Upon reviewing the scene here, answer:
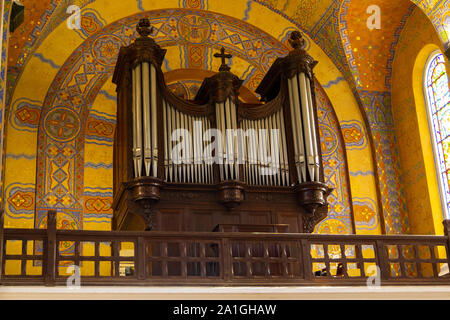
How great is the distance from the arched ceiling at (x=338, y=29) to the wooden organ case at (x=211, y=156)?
1676mm

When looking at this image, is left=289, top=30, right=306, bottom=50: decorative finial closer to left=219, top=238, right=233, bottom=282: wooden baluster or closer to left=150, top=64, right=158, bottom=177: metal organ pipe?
left=150, top=64, right=158, bottom=177: metal organ pipe

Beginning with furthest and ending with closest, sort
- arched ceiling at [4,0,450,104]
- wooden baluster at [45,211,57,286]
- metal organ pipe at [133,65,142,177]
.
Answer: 1. arched ceiling at [4,0,450,104]
2. metal organ pipe at [133,65,142,177]
3. wooden baluster at [45,211,57,286]

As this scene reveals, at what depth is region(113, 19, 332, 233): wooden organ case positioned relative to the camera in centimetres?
1031

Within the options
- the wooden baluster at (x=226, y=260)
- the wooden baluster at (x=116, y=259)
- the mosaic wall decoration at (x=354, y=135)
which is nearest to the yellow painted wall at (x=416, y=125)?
the mosaic wall decoration at (x=354, y=135)

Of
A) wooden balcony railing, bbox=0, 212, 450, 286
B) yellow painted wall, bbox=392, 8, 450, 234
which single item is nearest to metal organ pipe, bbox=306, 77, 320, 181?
wooden balcony railing, bbox=0, 212, 450, 286

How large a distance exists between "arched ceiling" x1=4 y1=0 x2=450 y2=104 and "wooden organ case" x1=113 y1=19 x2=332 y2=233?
1676mm

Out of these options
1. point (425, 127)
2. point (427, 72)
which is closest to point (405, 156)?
point (425, 127)

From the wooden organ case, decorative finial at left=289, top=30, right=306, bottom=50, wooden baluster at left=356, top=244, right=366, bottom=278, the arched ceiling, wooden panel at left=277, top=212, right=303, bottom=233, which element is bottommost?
wooden baluster at left=356, top=244, right=366, bottom=278

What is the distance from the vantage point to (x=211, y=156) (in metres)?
10.7

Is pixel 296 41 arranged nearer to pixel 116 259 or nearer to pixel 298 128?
pixel 298 128

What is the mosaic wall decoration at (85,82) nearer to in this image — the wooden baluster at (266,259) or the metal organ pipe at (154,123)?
the metal organ pipe at (154,123)

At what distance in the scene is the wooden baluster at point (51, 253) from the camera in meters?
8.21

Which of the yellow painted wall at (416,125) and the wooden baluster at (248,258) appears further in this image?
the yellow painted wall at (416,125)
